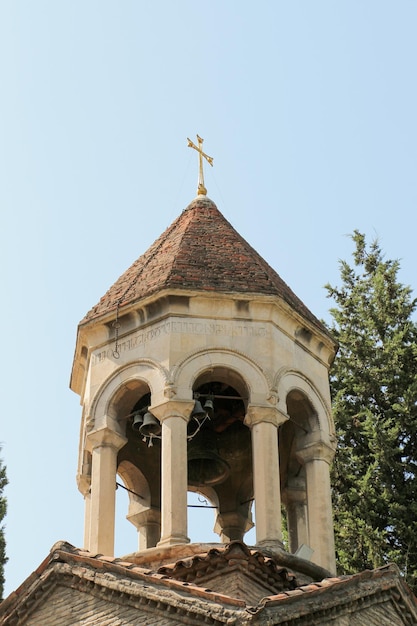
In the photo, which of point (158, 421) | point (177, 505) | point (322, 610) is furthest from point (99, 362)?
point (322, 610)

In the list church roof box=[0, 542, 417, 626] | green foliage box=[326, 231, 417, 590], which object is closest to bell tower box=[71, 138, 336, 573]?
church roof box=[0, 542, 417, 626]

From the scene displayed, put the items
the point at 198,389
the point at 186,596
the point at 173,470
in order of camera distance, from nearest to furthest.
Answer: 1. the point at 186,596
2. the point at 173,470
3. the point at 198,389

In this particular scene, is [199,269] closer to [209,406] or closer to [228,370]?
[228,370]

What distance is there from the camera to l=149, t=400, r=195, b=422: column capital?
19312mm

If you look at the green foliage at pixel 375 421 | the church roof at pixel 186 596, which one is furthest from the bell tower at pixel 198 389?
the green foliage at pixel 375 421

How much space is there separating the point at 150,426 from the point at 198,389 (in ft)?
4.29

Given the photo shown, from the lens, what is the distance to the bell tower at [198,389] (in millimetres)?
19344

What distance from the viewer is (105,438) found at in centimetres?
1991

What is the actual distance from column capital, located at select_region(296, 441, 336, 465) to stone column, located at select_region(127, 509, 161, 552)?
2.65 m

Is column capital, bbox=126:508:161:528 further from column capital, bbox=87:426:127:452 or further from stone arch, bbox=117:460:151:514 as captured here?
column capital, bbox=87:426:127:452

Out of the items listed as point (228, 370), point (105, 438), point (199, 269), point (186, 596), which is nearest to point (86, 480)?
point (105, 438)

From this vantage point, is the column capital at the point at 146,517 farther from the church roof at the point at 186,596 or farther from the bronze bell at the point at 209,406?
the church roof at the point at 186,596

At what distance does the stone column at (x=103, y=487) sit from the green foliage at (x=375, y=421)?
6563mm

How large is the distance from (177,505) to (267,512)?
3.66ft
